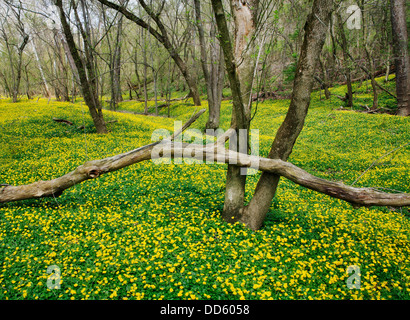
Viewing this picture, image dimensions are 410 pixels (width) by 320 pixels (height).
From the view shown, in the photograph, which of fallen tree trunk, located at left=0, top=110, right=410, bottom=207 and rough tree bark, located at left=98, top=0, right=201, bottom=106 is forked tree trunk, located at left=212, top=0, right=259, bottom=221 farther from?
rough tree bark, located at left=98, top=0, right=201, bottom=106

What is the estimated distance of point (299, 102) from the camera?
506cm

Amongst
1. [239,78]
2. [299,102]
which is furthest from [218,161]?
[299,102]

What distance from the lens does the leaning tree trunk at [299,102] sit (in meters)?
4.70

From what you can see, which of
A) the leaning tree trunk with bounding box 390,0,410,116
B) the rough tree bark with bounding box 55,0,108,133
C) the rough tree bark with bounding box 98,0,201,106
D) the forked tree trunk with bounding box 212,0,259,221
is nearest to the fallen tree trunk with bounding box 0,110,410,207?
the forked tree trunk with bounding box 212,0,259,221

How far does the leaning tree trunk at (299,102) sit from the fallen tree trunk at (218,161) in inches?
18.2

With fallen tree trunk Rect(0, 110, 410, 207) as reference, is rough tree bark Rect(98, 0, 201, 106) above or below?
above

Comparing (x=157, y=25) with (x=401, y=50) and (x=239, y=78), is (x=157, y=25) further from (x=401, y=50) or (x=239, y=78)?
(x=401, y=50)

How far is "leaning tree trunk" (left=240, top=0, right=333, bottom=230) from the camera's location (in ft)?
15.4

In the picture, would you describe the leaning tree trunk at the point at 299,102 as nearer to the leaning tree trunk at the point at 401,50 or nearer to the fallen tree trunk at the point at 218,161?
the fallen tree trunk at the point at 218,161

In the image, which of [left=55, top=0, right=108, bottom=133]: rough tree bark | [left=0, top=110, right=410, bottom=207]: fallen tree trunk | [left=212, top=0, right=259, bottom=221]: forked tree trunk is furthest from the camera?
[left=55, top=0, right=108, bottom=133]: rough tree bark

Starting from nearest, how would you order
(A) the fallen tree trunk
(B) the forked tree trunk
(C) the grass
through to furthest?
(C) the grass → (B) the forked tree trunk → (A) the fallen tree trunk

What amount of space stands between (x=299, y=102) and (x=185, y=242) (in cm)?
378

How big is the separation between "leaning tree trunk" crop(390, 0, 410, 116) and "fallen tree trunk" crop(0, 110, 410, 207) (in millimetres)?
16518
